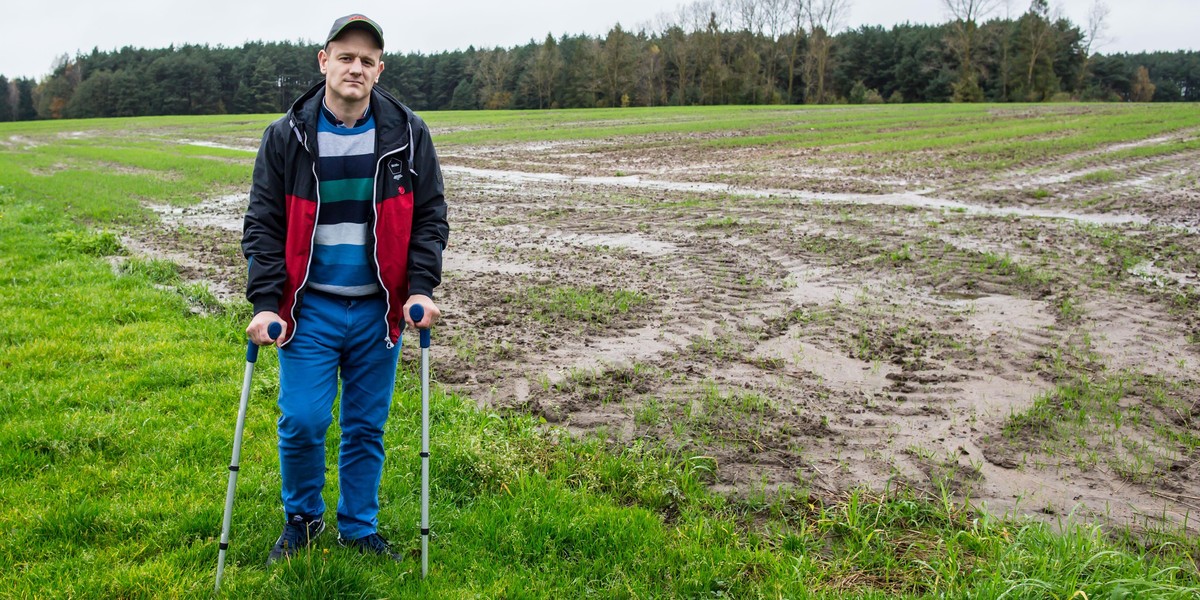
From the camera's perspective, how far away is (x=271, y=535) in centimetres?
405

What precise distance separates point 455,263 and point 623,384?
4.87m

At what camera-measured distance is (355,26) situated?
357 cm

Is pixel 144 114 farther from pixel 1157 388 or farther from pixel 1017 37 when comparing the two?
pixel 1157 388

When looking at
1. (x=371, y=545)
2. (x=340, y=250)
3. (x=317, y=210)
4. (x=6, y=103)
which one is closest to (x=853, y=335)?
(x=371, y=545)

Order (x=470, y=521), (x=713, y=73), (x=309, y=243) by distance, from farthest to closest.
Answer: (x=713, y=73)
(x=470, y=521)
(x=309, y=243)

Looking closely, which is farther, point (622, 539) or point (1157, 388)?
point (1157, 388)

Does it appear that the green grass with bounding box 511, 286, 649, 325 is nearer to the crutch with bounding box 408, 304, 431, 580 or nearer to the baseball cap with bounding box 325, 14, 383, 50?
the crutch with bounding box 408, 304, 431, 580

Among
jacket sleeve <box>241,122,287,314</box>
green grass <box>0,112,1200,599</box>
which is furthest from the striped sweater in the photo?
green grass <box>0,112,1200,599</box>

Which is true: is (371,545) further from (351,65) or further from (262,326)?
(351,65)

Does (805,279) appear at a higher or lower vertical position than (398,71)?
lower

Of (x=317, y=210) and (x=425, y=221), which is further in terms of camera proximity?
(x=425, y=221)

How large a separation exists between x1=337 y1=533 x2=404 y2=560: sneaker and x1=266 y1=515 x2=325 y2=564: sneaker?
0.43 ft

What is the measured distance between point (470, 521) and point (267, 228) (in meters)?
1.76

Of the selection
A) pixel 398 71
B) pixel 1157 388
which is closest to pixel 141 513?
pixel 1157 388
